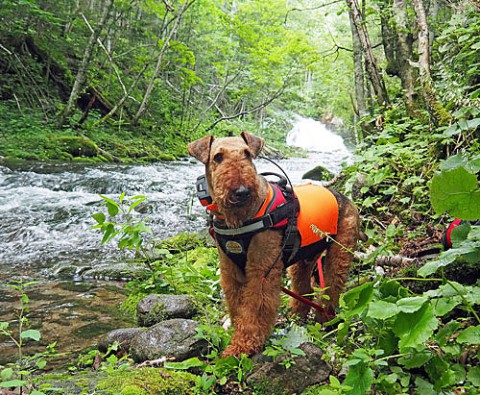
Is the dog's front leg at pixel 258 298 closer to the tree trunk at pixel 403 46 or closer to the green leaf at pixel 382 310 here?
the green leaf at pixel 382 310

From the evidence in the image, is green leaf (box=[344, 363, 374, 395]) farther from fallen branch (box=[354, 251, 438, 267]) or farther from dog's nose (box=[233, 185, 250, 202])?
fallen branch (box=[354, 251, 438, 267])

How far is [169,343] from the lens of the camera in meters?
2.55

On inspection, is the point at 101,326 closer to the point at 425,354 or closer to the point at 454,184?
the point at 425,354

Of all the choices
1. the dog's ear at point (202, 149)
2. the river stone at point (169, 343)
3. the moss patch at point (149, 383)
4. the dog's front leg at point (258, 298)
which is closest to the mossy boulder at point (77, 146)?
the dog's ear at point (202, 149)

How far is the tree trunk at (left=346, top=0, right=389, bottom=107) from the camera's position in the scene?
585 centimetres

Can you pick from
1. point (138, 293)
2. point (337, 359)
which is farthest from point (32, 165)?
point (337, 359)

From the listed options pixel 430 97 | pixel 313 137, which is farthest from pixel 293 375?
Answer: pixel 313 137

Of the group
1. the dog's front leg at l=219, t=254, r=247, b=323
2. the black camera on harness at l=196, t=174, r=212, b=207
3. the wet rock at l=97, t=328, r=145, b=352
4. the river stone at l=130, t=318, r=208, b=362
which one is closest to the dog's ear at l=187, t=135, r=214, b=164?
the black camera on harness at l=196, t=174, r=212, b=207

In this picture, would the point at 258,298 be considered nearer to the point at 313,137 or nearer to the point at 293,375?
the point at 293,375

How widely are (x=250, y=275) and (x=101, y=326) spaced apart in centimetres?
185

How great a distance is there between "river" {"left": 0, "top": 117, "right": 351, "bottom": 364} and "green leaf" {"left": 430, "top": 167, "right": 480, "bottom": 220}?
9.64ft

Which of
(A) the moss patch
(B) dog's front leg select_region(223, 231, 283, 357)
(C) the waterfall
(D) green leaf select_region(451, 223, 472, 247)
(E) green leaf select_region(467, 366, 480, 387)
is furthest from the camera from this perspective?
(C) the waterfall

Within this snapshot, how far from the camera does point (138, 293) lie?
13.4 ft

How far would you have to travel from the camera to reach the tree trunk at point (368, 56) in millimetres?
5852
